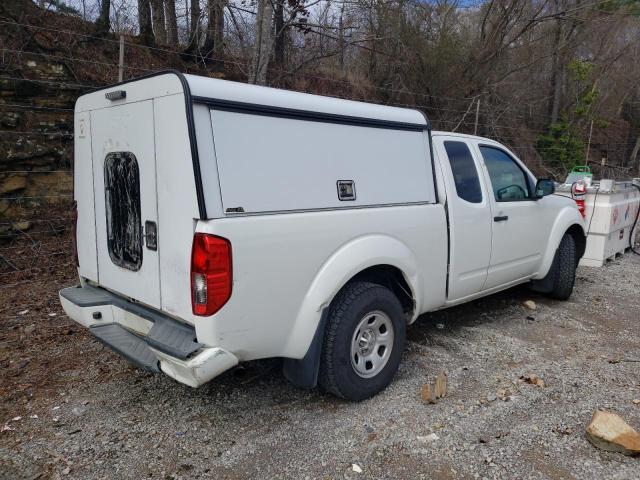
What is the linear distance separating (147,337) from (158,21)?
9.58 m

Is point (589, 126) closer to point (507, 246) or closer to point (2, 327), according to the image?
point (507, 246)

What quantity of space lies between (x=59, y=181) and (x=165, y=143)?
5.50 meters

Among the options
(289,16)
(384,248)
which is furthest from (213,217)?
(289,16)

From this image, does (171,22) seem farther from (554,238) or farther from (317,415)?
(317,415)

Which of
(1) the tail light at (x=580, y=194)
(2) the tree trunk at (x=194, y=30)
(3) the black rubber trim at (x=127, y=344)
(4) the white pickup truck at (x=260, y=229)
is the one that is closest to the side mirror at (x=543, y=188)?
(4) the white pickup truck at (x=260, y=229)

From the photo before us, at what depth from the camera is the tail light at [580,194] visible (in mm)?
7562

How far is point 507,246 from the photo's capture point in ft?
15.3

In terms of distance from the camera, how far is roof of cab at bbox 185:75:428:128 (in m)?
2.57

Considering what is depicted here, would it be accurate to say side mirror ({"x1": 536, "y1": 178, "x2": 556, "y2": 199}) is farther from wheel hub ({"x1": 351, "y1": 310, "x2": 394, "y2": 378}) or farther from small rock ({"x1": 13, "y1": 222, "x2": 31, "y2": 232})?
small rock ({"x1": 13, "y1": 222, "x2": 31, "y2": 232})

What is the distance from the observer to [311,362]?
301 centimetres

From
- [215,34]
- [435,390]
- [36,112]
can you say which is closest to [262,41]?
[215,34]

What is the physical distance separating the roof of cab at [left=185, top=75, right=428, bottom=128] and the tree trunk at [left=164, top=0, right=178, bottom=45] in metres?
8.27

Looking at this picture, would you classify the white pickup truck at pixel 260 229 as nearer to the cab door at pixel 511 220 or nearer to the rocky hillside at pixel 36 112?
the cab door at pixel 511 220

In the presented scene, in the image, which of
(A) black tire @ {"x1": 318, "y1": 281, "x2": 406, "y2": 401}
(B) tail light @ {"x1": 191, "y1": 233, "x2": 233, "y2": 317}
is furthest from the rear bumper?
(A) black tire @ {"x1": 318, "y1": 281, "x2": 406, "y2": 401}
